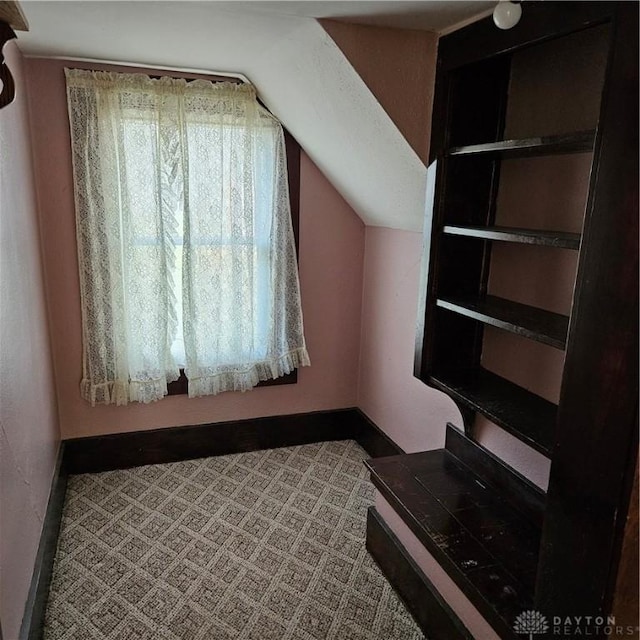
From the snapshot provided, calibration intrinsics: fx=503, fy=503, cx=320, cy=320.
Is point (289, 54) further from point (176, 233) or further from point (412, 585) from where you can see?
point (412, 585)

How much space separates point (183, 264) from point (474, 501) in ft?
5.41

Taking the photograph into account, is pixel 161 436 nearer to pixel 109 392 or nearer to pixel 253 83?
pixel 109 392

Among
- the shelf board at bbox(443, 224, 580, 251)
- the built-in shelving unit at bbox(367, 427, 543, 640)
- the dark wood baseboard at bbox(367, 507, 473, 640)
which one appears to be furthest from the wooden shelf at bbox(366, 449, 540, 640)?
the shelf board at bbox(443, 224, 580, 251)

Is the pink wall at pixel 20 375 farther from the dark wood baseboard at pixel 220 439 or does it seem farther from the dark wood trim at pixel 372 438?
the dark wood trim at pixel 372 438

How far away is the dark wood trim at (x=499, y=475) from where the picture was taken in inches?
62.4

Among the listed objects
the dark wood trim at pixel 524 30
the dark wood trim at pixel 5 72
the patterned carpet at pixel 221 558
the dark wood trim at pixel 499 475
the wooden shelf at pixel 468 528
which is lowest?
the patterned carpet at pixel 221 558

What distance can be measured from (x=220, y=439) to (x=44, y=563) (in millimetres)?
1100

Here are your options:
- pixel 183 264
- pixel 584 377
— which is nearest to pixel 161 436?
pixel 183 264

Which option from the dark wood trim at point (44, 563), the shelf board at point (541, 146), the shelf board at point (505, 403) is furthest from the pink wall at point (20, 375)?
the shelf board at point (541, 146)

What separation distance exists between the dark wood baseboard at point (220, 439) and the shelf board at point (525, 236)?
1329 mm

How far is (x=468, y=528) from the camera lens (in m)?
1.57

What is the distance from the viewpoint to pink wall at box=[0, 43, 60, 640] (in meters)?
1.37

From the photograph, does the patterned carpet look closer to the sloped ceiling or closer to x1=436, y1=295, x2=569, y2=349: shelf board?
x1=436, y1=295, x2=569, y2=349: shelf board

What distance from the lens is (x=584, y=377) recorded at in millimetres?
1003
